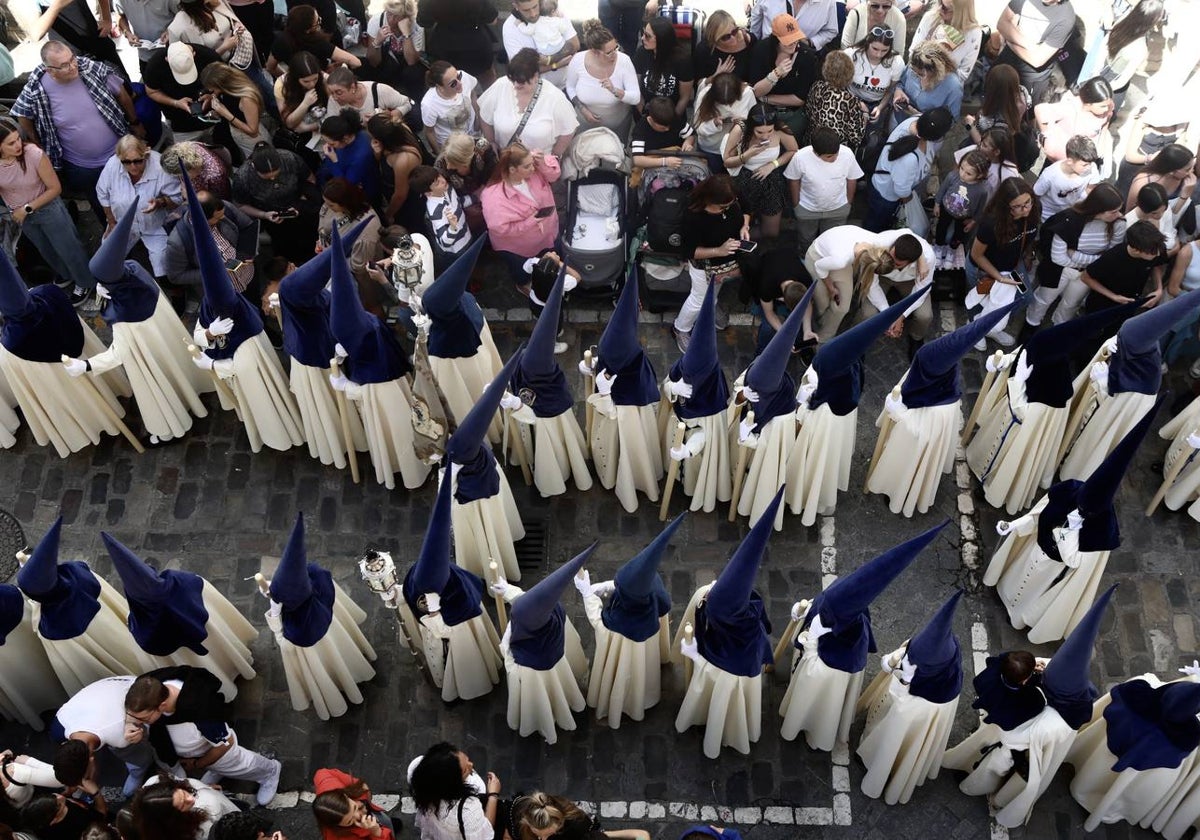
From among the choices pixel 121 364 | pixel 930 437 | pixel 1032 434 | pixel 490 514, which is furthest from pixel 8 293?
pixel 1032 434

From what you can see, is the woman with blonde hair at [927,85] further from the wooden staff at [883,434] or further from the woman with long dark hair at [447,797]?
the woman with long dark hair at [447,797]

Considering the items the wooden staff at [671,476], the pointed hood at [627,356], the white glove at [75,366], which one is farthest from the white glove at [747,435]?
the white glove at [75,366]

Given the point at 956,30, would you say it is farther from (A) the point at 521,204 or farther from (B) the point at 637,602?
(B) the point at 637,602

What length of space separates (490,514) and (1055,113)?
19.9 ft

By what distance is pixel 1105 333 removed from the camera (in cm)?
972

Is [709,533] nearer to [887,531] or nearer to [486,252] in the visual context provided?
[887,531]

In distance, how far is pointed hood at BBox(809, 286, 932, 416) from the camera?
24.5 ft

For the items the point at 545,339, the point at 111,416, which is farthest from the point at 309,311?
the point at 111,416

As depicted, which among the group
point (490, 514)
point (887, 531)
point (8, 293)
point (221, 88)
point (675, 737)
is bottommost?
point (675, 737)

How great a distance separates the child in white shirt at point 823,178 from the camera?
9773mm

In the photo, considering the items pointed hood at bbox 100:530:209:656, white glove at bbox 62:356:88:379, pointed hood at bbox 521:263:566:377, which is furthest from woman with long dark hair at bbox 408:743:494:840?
white glove at bbox 62:356:88:379

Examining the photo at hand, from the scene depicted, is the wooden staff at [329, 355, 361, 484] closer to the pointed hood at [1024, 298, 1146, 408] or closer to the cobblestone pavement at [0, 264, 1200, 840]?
the cobblestone pavement at [0, 264, 1200, 840]

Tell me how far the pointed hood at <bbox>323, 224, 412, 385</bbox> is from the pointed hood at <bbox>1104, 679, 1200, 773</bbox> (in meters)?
5.14

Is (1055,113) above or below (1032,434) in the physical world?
above
